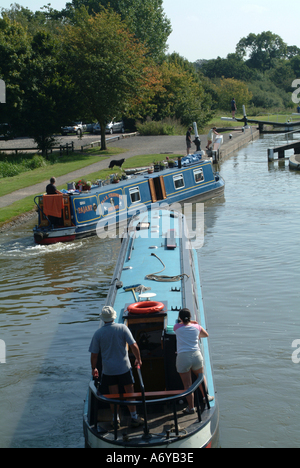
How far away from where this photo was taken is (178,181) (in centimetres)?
2245

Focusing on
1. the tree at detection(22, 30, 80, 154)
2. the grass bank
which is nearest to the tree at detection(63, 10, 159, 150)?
the tree at detection(22, 30, 80, 154)

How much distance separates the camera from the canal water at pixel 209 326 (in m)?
7.95

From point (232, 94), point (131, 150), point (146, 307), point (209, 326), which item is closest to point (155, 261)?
point (209, 326)

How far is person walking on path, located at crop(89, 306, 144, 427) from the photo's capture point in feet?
21.5

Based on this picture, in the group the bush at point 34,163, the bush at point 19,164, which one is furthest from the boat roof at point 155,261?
the bush at point 34,163

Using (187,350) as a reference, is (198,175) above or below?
above

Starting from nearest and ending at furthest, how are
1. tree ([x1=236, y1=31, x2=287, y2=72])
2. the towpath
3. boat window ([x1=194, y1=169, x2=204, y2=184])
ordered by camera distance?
boat window ([x1=194, y1=169, x2=204, y2=184])
the towpath
tree ([x1=236, y1=31, x2=287, y2=72])

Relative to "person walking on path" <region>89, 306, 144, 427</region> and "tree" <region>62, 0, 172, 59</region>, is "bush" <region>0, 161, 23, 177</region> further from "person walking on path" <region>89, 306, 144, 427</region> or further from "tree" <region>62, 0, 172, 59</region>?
"tree" <region>62, 0, 172, 59</region>

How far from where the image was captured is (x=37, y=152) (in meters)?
35.9

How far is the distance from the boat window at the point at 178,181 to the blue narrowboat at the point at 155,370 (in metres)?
10.8

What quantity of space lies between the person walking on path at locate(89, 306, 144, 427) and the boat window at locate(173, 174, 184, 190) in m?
16.1

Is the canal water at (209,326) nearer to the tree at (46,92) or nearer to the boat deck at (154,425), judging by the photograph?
the boat deck at (154,425)

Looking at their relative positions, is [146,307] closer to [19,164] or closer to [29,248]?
[29,248]

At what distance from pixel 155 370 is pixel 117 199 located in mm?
12538
